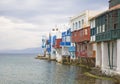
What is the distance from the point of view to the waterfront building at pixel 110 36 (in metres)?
47.7

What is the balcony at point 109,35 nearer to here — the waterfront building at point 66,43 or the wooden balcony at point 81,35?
the wooden balcony at point 81,35

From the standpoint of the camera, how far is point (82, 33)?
261 feet

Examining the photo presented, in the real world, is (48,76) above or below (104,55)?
below

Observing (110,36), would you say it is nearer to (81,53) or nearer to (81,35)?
(81,35)

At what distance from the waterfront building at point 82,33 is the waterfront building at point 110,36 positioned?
58.3ft

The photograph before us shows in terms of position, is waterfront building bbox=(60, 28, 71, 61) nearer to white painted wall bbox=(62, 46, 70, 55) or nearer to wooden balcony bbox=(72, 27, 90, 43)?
white painted wall bbox=(62, 46, 70, 55)

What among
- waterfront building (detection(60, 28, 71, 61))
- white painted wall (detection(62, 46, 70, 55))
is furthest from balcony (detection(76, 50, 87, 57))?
white painted wall (detection(62, 46, 70, 55))

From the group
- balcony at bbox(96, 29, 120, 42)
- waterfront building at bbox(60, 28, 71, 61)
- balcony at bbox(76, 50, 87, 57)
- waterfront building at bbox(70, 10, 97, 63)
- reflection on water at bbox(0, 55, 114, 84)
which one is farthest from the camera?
waterfront building at bbox(60, 28, 71, 61)

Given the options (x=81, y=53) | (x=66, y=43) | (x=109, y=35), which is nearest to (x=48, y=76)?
(x=109, y=35)

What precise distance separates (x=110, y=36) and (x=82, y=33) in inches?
1206

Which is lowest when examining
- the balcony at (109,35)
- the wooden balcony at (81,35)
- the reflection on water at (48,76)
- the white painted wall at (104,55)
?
the reflection on water at (48,76)

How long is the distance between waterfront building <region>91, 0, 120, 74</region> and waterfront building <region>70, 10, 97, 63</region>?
17782 millimetres

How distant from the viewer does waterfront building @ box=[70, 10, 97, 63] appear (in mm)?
76800

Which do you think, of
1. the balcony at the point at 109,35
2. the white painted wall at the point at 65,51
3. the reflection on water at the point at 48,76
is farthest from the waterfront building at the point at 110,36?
the white painted wall at the point at 65,51
